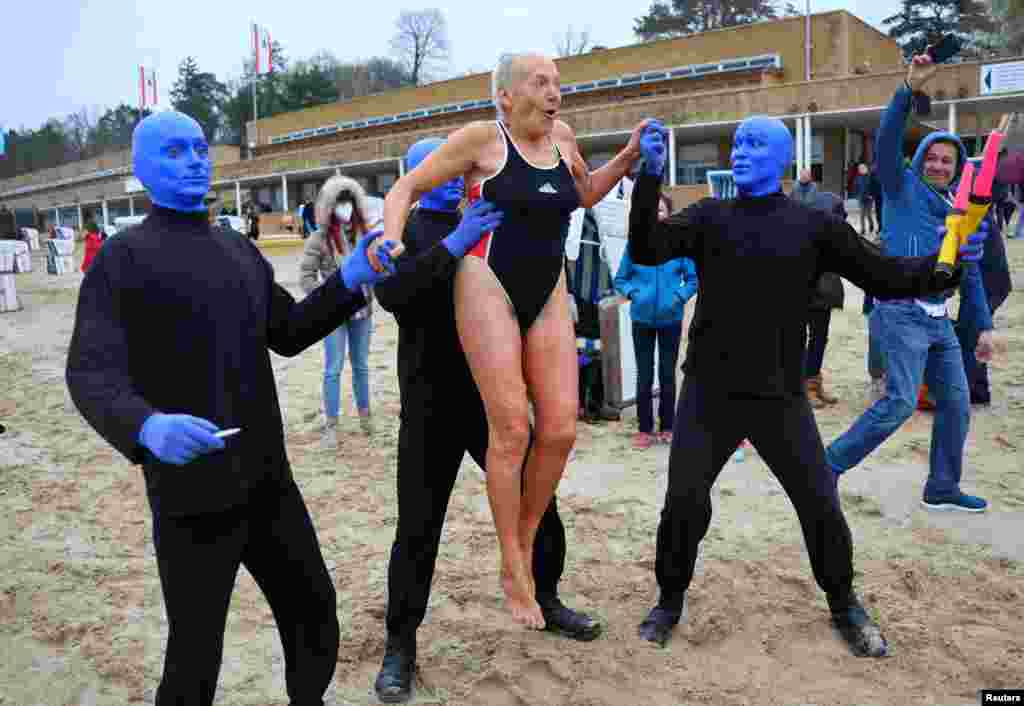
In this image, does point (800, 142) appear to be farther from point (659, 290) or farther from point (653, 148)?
point (653, 148)

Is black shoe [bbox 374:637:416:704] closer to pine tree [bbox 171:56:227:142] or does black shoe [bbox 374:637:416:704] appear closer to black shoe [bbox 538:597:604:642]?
black shoe [bbox 538:597:604:642]

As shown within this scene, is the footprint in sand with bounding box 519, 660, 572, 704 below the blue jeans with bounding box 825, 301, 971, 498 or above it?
below

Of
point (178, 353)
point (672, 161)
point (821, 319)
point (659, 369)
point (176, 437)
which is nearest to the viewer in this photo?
point (176, 437)

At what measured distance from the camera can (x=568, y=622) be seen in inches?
150

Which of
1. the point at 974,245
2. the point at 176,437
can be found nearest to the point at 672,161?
the point at 974,245

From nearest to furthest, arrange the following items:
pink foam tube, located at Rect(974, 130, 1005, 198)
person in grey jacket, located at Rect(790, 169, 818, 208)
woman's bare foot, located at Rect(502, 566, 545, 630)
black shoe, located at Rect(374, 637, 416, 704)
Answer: pink foam tube, located at Rect(974, 130, 1005, 198)
woman's bare foot, located at Rect(502, 566, 545, 630)
black shoe, located at Rect(374, 637, 416, 704)
person in grey jacket, located at Rect(790, 169, 818, 208)

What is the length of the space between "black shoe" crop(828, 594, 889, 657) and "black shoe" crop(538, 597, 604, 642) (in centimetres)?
104

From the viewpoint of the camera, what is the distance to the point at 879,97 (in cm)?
2884

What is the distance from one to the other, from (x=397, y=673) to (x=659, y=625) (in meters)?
1.18

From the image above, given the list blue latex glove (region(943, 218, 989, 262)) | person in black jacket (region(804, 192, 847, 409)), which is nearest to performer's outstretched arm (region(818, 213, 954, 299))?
blue latex glove (region(943, 218, 989, 262))

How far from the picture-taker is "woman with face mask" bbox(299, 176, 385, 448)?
23.2 ft

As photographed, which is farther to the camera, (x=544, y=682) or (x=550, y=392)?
(x=544, y=682)

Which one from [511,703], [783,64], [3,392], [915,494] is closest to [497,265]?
[511,703]

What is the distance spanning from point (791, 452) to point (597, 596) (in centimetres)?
134
